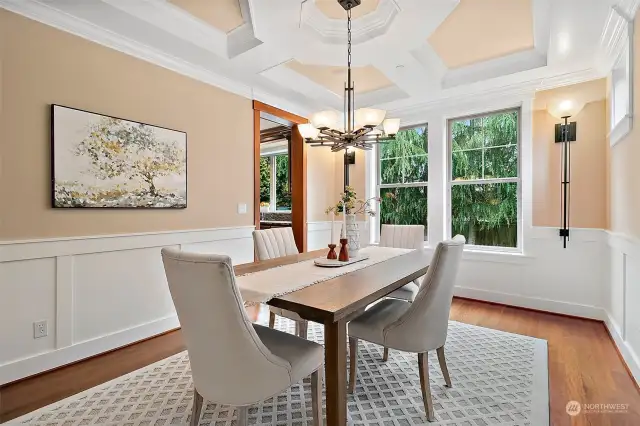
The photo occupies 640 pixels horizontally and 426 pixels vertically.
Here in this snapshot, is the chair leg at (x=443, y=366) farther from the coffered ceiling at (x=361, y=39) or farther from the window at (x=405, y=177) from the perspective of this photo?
the window at (x=405, y=177)

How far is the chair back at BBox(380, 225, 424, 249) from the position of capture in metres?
3.24

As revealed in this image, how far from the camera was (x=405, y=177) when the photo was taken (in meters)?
4.69

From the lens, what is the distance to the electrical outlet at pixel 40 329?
2254 mm

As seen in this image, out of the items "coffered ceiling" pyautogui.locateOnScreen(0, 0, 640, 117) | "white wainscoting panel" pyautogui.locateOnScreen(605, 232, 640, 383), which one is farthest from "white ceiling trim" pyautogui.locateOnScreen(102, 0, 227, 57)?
"white wainscoting panel" pyautogui.locateOnScreen(605, 232, 640, 383)

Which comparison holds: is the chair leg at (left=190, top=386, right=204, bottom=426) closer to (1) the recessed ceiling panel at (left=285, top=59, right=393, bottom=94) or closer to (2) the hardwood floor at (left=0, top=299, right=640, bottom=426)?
(2) the hardwood floor at (left=0, top=299, right=640, bottom=426)

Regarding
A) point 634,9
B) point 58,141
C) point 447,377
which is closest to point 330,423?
point 447,377

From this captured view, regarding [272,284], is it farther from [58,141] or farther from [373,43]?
[373,43]

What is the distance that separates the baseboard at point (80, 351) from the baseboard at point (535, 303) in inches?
137

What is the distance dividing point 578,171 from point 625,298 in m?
1.43

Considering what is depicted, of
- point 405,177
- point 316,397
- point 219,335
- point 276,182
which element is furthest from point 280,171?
point 219,335

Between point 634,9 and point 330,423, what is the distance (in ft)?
10.5

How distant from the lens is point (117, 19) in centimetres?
243

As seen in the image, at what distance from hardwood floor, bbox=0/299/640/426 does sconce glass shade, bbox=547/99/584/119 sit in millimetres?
2143

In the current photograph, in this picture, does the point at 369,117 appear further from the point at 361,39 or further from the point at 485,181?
the point at 485,181
